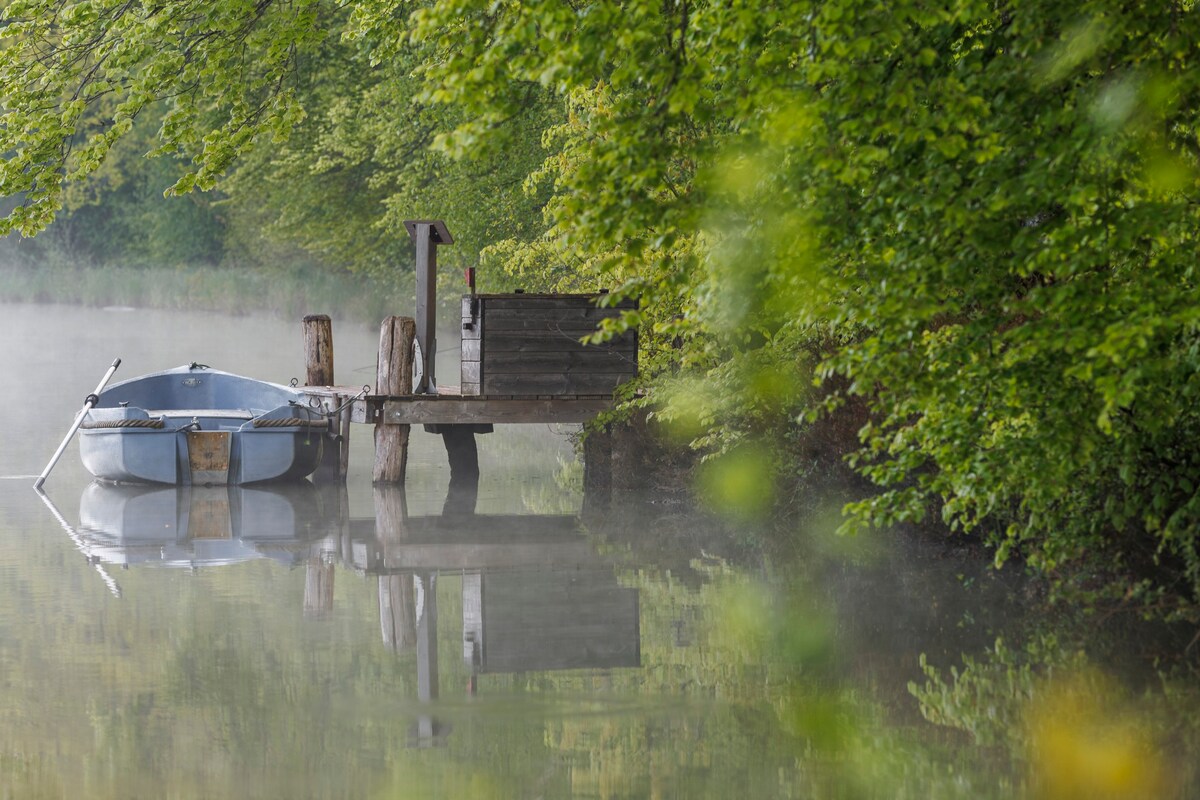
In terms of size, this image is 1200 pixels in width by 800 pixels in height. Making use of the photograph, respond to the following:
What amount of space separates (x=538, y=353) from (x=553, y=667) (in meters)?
8.60

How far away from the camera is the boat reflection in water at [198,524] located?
42.8ft

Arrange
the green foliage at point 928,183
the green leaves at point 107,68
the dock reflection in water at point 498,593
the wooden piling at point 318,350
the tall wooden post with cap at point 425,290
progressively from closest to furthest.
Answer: the green foliage at point 928,183
the dock reflection in water at point 498,593
the green leaves at point 107,68
the tall wooden post with cap at point 425,290
the wooden piling at point 318,350

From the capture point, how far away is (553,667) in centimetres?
875

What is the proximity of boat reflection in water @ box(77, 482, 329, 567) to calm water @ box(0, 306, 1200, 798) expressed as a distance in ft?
0.23

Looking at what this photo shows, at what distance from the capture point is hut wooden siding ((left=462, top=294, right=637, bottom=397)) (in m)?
17.1

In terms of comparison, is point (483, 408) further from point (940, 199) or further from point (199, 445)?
point (940, 199)

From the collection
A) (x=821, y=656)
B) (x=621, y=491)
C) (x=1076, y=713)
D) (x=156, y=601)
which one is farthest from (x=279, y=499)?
(x=1076, y=713)

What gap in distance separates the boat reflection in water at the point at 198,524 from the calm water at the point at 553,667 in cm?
7

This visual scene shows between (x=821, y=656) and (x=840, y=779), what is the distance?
92.1 inches

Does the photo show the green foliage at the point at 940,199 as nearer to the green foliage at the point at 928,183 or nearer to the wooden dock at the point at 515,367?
the green foliage at the point at 928,183

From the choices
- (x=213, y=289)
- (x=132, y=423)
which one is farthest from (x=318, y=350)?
(x=213, y=289)

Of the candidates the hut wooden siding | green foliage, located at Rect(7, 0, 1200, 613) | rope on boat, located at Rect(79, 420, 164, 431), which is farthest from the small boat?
green foliage, located at Rect(7, 0, 1200, 613)

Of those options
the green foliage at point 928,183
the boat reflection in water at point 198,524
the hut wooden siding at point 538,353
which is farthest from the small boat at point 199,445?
the green foliage at point 928,183

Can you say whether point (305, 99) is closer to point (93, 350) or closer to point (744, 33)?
point (93, 350)
